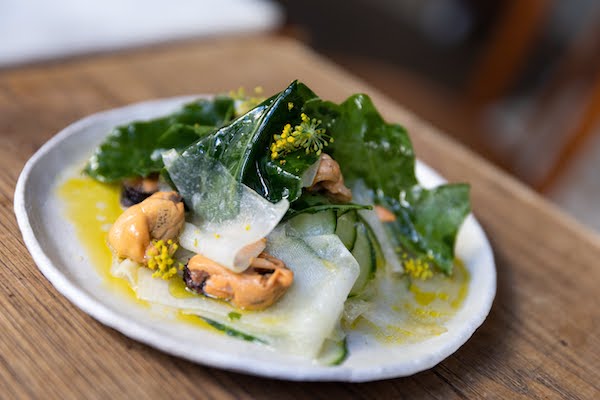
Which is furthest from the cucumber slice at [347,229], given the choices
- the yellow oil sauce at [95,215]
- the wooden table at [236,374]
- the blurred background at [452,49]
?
the blurred background at [452,49]

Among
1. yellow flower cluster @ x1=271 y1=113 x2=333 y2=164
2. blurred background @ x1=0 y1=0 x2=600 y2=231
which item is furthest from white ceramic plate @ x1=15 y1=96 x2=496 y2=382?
blurred background @ x1=0 y1=0 x2=600 y2=231

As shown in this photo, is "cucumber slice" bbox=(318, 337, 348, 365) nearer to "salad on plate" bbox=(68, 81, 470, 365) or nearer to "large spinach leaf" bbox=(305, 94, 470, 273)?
"salad on plate" bbox=(68, 81, 470, 365)

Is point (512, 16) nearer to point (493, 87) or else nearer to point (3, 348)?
point (493, 87)

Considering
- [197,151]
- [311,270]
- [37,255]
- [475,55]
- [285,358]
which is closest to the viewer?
[285,358]

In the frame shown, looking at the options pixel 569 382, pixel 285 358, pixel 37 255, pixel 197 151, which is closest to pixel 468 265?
pixel 569 382

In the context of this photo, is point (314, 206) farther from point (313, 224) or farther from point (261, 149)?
point (261, 149)

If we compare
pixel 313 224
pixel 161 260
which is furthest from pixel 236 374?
pixel 313 224

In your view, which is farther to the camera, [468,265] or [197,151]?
[468,265]
